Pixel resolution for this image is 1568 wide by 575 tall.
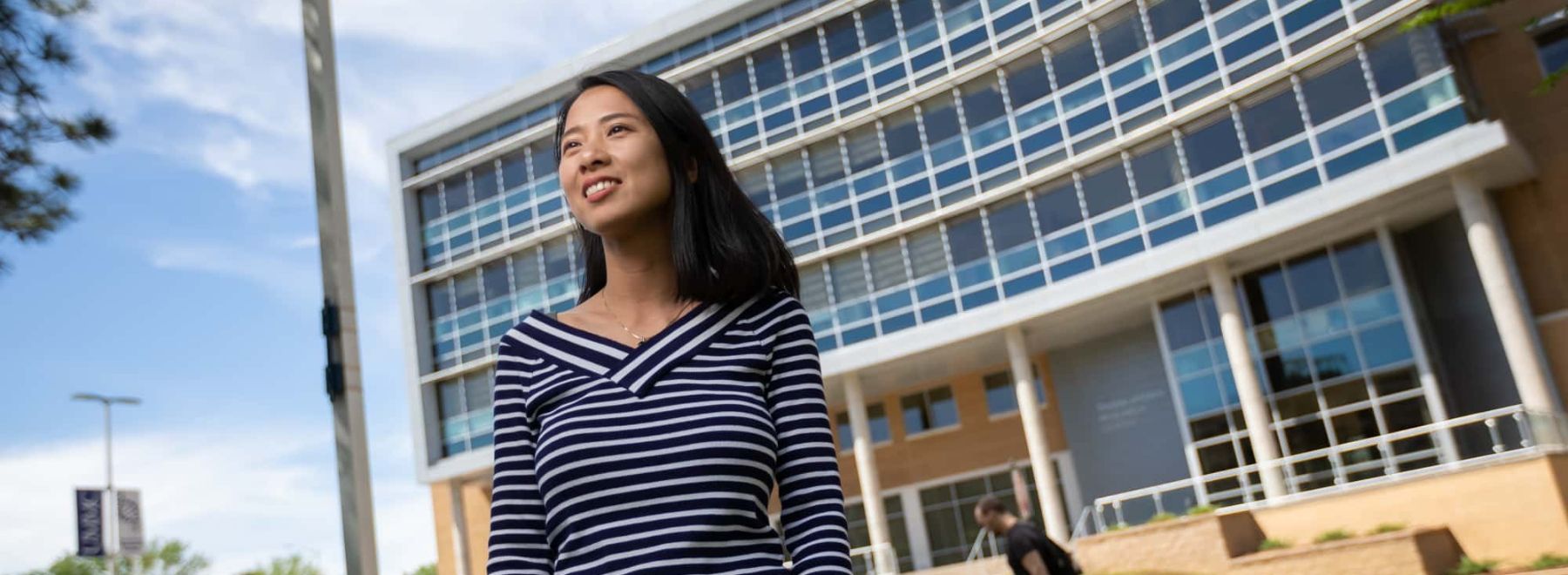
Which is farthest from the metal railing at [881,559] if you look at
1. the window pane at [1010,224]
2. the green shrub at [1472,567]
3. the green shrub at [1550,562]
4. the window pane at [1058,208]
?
the green shrub at [1550,562]

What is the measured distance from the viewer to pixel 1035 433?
29625 millimetres

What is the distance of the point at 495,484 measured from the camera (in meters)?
1.93

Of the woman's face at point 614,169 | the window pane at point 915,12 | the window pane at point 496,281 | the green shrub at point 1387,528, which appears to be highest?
the window pane at point 915,12

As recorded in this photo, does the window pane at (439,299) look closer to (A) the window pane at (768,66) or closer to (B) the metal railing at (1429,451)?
(A) the window pane at (768,66)

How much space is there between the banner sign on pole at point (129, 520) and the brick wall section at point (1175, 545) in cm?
1534

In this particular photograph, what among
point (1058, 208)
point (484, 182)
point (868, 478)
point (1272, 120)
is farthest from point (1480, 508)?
point (484, 182)

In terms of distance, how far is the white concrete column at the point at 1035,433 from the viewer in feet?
96.3

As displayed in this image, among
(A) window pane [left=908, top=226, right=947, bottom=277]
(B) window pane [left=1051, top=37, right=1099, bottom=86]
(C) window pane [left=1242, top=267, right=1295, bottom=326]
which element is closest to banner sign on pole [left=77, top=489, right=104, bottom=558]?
(A) window pane [left=908, top=226, right=947, bottom=277]

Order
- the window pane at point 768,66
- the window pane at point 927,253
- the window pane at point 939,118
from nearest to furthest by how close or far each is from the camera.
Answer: the window pane at point 927,253 → the window pane at point 939,118 → the window pane at point 768,66

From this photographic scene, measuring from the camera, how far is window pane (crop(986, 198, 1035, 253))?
29.1 meters

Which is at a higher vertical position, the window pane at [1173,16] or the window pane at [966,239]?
the window pane at [1173,16]

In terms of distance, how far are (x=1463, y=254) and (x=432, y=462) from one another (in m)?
28.5

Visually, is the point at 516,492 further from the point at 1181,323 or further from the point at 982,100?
the point at 982,100

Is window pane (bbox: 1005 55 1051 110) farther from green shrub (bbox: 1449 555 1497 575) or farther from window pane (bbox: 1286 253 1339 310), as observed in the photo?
green shrub (bbox: 1449 555 1497 575)
